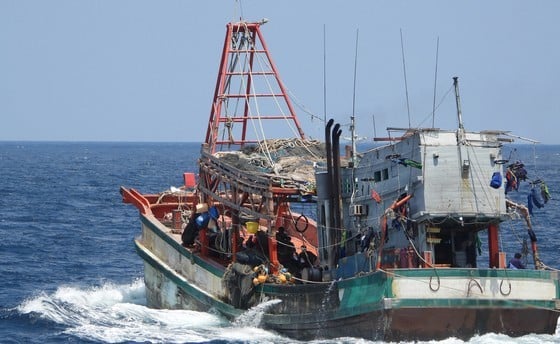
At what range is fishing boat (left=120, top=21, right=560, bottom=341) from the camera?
27516 mm

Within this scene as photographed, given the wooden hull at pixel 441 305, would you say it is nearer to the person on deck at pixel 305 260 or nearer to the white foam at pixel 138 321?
the white foam at pixel 138 321

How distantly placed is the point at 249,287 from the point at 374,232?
3.78 metres

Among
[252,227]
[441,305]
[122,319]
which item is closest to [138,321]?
[122,319]

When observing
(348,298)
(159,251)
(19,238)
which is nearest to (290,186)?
(348,298)

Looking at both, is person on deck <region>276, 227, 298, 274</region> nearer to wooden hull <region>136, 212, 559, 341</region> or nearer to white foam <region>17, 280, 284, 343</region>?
white foam <region>17, 280, 284, 343</region>

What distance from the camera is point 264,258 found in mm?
32781

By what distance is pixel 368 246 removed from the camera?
2984 cm

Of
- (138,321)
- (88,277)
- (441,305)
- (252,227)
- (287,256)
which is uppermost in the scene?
(252,227)

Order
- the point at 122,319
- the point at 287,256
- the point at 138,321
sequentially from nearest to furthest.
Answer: the point at 287,256 → the point at 138,321 → the point at 122,319

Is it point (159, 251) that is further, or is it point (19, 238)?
point (19, 238)

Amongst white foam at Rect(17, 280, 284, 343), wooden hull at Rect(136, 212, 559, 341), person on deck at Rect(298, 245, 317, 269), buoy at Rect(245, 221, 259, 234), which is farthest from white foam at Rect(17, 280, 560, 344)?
person on deck at Rect(298, 245, 317, 269)

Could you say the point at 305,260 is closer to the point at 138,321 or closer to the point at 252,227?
the point at 252,227

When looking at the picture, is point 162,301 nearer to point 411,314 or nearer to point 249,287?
point 249,287

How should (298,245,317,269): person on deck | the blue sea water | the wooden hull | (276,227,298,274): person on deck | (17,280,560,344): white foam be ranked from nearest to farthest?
the wooden hull < (17,280,560,344): white foam < the blue sea water < (276,227,298,274): person on deck < (298,245,317,269): person on deck
